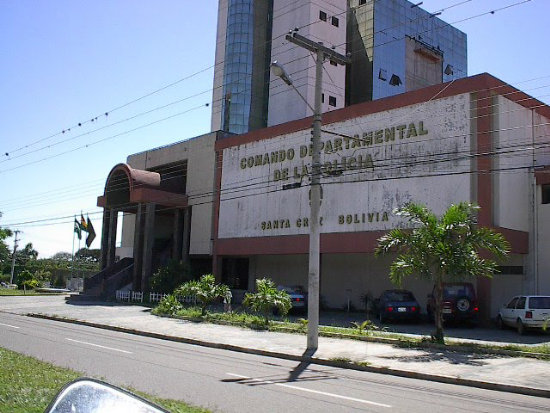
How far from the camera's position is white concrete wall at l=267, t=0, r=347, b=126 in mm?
71500

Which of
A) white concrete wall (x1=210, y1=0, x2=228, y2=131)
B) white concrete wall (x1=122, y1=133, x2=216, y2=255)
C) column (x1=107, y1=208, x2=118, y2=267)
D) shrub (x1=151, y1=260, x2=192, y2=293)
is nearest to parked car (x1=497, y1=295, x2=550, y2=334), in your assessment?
shrub (x1=151, y1=260, x2=192, y2=293)

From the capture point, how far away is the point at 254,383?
1062cm

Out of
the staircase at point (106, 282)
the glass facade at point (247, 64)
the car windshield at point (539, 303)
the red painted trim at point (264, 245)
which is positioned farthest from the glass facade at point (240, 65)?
the car windshield at point (539, 303)

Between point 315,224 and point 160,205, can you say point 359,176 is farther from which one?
point 160,205

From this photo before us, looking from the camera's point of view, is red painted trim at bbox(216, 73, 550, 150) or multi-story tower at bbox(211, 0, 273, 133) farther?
multi-story tower at bbox(211, 0, 273, 133)

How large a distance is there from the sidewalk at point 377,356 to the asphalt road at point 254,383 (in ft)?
1.56

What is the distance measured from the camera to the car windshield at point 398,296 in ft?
82.6

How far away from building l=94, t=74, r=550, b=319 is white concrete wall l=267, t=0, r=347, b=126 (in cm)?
3270

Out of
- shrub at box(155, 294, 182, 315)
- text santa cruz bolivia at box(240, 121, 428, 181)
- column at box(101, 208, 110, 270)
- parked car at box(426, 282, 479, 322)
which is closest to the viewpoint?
parked car at box(426, 282, 479, 322)

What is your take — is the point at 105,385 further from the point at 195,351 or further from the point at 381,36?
the point at 381,36

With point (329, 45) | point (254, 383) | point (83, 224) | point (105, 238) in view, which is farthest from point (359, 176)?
point (329, 45)

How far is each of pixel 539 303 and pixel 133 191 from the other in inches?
1110

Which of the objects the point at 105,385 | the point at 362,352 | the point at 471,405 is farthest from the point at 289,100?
the point at 105,385

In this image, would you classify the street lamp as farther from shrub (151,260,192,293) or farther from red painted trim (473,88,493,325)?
Result: shrub (151,260,192,293)
